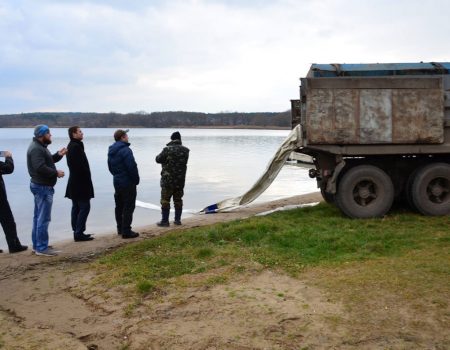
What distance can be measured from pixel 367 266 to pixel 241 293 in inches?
65.6

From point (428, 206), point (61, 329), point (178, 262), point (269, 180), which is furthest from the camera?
point (269, 180)

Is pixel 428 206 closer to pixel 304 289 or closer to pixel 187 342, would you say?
pixel 304 289

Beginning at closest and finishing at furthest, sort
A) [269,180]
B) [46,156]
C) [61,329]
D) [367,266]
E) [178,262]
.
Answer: [61,329] < [367,266] < [178,262] < [46,156] < [269,180]

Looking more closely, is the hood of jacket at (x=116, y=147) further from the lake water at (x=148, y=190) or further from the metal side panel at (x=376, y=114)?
the metal side panel at (x=376, y=114)

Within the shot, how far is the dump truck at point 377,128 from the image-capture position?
8555mm

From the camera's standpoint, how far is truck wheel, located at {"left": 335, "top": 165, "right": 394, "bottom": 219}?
874 cm

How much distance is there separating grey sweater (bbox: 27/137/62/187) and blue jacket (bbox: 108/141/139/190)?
1226 millimetres

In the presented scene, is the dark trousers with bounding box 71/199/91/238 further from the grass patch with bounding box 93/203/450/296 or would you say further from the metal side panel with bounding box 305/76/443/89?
the metal side panel with bounding box 305/76/443/89

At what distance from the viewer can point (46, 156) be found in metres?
7.45

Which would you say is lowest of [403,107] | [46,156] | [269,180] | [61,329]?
[61,329]

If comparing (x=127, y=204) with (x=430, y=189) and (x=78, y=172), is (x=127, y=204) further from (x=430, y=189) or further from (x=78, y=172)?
(x=430, y=189)

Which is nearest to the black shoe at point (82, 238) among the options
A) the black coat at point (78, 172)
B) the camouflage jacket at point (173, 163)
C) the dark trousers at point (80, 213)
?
the dark trousers at point (80, 213)

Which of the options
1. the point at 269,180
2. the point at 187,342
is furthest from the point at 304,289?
the point at 269,180

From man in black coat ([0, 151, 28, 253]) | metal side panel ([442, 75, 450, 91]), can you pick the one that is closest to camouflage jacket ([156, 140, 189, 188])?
man in black coat ([0, 151, 28, 253])
